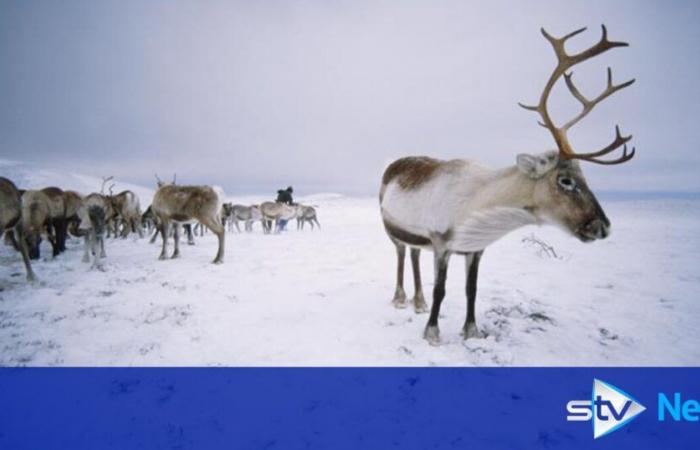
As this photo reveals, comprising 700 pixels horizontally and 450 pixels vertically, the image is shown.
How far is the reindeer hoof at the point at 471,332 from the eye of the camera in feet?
10.1

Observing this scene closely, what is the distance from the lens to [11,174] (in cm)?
2914

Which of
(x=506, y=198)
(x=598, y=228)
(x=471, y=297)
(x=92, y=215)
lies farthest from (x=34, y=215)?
(x=598, y=228)

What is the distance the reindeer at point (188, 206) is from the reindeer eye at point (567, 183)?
618cm

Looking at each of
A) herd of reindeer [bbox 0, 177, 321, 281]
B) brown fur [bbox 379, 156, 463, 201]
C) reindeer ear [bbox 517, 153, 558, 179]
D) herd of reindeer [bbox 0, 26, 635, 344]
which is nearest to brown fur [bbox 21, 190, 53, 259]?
herd of reindeer [bbox 0, 177, 321, 281]

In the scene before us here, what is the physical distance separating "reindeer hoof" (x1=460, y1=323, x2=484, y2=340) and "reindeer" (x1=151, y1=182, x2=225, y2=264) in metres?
5.41

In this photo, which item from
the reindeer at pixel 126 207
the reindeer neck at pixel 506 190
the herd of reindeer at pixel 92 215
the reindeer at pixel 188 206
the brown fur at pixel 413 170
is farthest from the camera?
the reindeer at pixel 126 207

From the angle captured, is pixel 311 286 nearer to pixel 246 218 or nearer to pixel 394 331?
pixel 394 331

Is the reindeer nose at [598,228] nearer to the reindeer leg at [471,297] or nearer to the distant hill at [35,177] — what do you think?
the reindeer leg at [471,297]

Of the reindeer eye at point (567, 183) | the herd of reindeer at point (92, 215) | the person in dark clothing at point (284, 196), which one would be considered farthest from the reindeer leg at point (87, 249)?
the person in dark clothing at point (284, 196)

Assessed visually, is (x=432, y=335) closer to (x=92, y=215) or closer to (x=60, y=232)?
(x=92, y=215)

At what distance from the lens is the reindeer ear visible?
2.51 m
